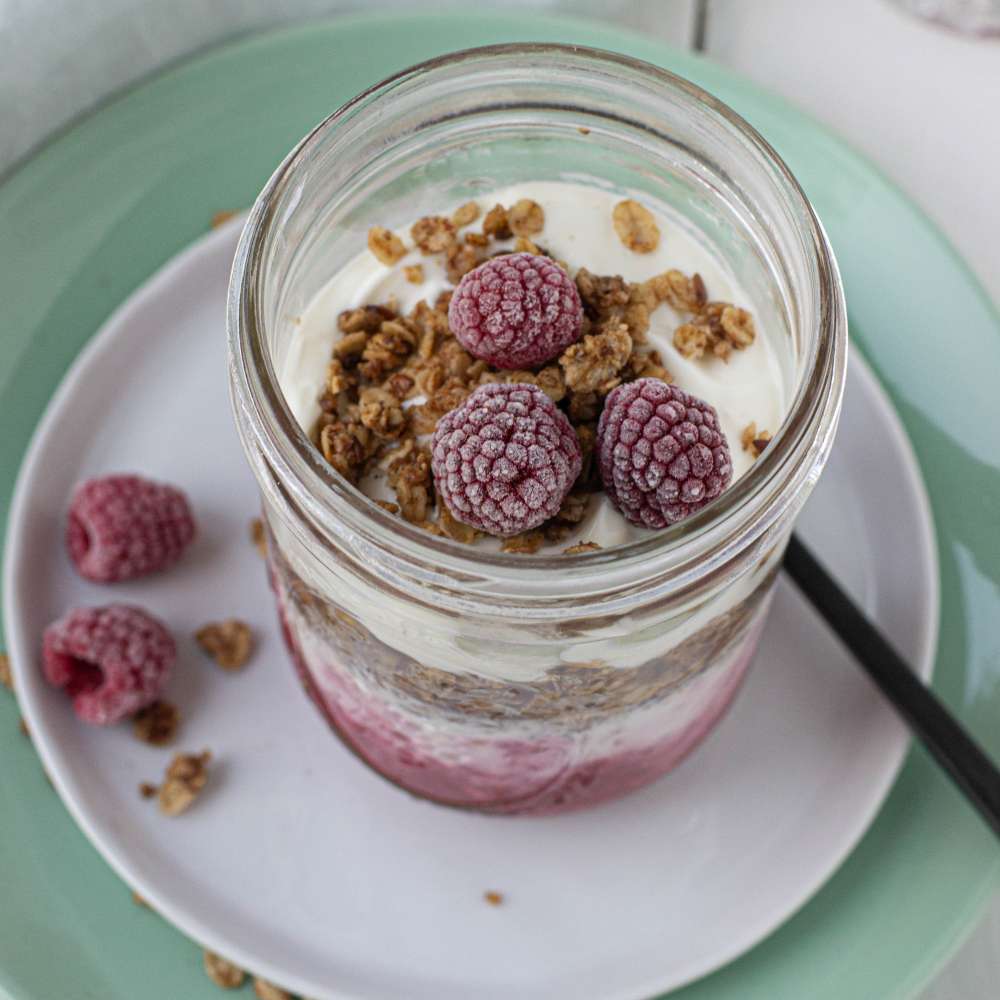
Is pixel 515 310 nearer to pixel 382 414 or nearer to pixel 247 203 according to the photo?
pixel 382 414

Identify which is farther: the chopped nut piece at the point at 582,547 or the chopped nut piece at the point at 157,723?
the chopped nut piece at the point at 157,723

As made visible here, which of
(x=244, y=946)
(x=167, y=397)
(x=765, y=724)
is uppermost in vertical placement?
(x=167, y=397)

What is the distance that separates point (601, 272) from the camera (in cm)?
81

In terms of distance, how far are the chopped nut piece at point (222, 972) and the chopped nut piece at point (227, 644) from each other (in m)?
0.21

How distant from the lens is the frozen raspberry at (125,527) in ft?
3.18

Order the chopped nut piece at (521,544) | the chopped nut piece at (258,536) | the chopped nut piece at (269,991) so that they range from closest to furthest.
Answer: the chopped nut piece at (521,544) < the chopped nut piece at (269,991) < the chopped nut piece at (258,536)

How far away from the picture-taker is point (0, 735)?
97 cm

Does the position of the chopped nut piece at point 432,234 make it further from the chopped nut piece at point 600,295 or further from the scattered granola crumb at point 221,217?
the scattered granola crumb at point 221,217

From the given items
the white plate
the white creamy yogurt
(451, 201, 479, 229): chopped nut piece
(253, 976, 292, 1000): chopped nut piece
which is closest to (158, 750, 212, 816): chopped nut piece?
the white plate

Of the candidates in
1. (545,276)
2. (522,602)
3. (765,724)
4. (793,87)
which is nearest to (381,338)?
(545,276)

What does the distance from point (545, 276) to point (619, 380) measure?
75mm

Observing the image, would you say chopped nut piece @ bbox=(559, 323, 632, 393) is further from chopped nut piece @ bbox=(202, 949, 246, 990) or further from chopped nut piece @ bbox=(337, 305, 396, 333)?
chopped nut piece @ bbox=(202, 949, 246, 990)

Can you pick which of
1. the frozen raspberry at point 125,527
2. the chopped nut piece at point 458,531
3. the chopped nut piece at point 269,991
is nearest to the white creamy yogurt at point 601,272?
the chopped nut piece at point 458,531

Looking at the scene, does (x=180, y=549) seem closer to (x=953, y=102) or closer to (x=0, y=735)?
(x=0, y=735)
